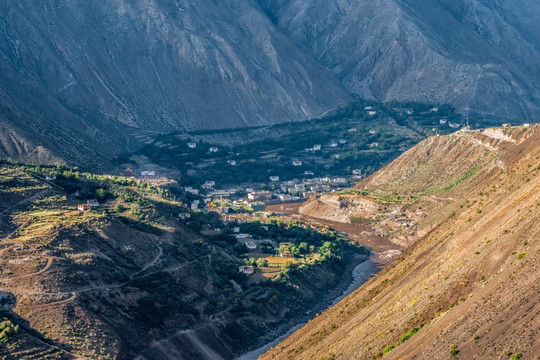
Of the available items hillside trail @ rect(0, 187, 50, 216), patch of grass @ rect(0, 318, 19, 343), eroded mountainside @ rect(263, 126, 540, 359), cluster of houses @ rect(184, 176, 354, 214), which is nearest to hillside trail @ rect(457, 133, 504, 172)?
eroded mountainside @ rect(263, 126, 540, 359)

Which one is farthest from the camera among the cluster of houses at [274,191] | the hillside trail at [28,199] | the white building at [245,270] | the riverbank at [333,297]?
the cluster of houses at [274,191]

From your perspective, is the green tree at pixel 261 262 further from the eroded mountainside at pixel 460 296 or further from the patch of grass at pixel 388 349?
the patch of grass at pixel 388 349

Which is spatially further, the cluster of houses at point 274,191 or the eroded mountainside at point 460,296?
the cluster of houses at point 274,191

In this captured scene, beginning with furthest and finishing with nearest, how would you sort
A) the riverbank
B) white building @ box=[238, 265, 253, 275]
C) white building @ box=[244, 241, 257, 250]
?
1. white building @ box=[244, 241, 257, 250]
2. white building @ box=[238, 265, 253, 275]
3. the riverbank

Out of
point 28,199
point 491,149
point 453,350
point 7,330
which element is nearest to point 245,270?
point 28,199

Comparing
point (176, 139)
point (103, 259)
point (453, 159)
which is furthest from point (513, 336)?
point (176, 139)

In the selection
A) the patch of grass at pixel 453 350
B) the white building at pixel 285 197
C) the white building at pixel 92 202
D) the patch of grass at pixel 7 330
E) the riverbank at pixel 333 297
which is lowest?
the white building at pixel 285 197

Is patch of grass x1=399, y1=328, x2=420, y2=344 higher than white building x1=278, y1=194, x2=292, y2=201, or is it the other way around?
patch of grass x1=399, y1=328, x2=420, y2=344

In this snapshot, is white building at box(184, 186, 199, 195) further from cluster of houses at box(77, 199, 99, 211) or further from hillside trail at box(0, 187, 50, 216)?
hillside trail at box(0, 187, 50, 216)

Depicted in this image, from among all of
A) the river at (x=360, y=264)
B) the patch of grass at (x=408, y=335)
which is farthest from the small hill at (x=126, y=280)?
the patch of grass at (x=408, y=335)

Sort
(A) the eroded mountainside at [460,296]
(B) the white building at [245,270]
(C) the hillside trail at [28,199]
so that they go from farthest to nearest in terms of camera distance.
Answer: (B) the white building at [245,270] < (C) the hillside trail at [28,199] < (A) the eroded mountainside at [460,296]

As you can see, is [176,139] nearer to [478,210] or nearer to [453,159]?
[453,159]
